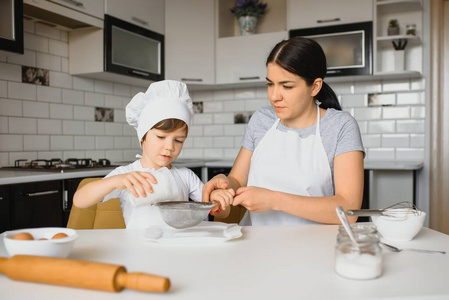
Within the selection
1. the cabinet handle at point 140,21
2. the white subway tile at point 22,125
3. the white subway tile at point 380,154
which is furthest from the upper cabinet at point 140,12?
the white subway tile at point 380,154

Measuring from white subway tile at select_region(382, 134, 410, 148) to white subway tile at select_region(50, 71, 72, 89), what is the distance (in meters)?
2.54

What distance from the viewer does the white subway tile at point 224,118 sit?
4.16 meters

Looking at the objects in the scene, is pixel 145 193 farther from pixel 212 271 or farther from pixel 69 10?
pixel 69 10

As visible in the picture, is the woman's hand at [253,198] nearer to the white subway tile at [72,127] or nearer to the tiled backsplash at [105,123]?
the tiled backsplash at [105,123]

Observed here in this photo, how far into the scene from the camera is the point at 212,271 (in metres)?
0.83

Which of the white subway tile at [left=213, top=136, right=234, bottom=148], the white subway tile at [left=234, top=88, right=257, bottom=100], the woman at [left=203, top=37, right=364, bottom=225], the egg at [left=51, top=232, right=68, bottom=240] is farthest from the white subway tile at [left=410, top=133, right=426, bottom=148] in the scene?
the egg at [left=51, top=232, right=68, bottom=240]

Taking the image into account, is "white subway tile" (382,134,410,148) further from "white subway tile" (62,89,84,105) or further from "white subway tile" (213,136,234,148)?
"white subway tile" (62,89,84,105)

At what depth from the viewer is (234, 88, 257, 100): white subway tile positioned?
4.07m

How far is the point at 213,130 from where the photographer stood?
13.9ft

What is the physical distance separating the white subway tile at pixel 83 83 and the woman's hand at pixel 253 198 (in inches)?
93.0

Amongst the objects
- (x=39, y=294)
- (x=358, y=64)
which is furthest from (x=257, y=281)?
(x=358, y=64)

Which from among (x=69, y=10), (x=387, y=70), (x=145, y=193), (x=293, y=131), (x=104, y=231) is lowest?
(x=104, y=231)

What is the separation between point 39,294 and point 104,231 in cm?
50

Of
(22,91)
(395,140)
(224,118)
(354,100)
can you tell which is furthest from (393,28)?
(22,91)
